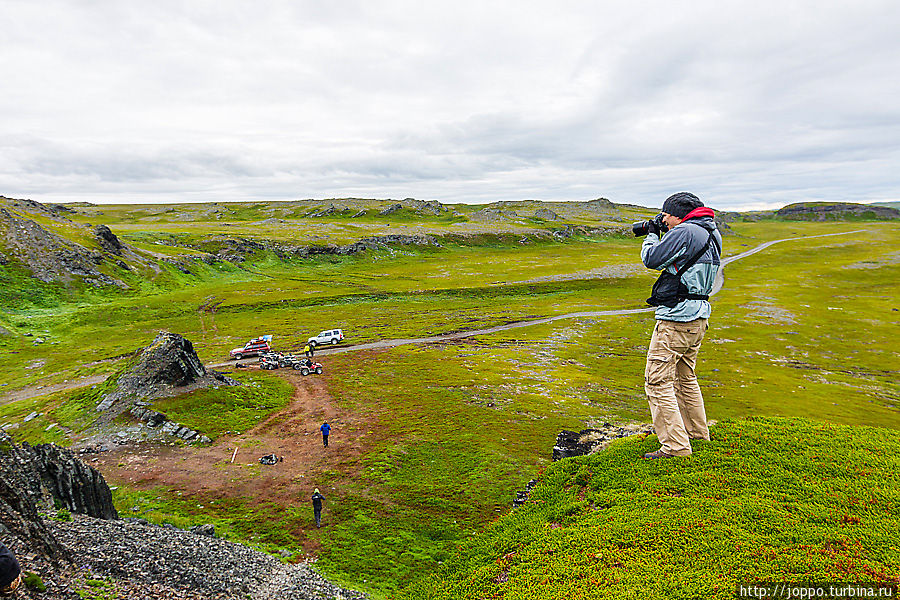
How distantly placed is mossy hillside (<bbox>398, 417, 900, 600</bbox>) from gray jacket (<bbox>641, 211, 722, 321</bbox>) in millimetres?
4133

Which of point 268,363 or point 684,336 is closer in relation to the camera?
point 684,336

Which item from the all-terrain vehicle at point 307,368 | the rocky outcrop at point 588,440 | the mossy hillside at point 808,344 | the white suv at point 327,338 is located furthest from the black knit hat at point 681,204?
the white suv at point 327,338

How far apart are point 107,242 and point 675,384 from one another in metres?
123

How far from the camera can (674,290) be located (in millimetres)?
10398

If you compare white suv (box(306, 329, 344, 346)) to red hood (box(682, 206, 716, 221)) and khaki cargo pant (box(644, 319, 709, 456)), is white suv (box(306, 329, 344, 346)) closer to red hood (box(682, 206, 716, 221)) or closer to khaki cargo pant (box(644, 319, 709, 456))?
khaki cargo pant (box(644, 319, 709, 456))

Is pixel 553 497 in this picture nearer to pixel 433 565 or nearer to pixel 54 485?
pixel 433 565

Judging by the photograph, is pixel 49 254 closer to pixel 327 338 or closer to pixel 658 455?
pixel 327 338

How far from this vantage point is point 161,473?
83.0 ft

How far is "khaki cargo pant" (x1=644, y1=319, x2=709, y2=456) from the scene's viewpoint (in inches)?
416

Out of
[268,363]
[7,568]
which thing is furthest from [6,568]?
[268,363]

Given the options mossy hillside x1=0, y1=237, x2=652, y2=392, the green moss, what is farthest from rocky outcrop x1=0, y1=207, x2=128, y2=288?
the green moss

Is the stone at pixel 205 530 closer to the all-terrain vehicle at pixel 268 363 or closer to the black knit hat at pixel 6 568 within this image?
the black knit hat at pixel 6 568

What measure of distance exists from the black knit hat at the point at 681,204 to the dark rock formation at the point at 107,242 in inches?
4692

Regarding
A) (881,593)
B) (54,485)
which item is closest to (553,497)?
(881,593)
